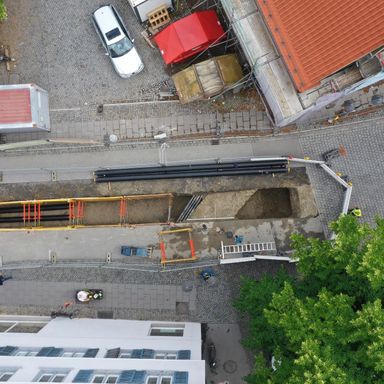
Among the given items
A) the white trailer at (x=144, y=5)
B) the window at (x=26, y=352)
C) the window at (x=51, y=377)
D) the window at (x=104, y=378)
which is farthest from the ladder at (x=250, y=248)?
the white trailer at (x=144, y=5)

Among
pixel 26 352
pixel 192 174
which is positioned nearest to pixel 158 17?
pixel 192 174

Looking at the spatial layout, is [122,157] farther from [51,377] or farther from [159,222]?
[51,377]

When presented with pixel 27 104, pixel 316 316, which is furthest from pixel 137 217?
pixel 316 316

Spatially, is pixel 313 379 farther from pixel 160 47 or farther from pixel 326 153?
pixel 160 47

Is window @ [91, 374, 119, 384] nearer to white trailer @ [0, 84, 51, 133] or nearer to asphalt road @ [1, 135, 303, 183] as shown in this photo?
asphalt road @ [1, 135, 303, 183]

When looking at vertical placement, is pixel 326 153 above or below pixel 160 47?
below

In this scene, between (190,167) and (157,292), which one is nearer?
(190,167)

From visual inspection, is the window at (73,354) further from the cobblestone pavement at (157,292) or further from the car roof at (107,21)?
the car roof at (107,21)
